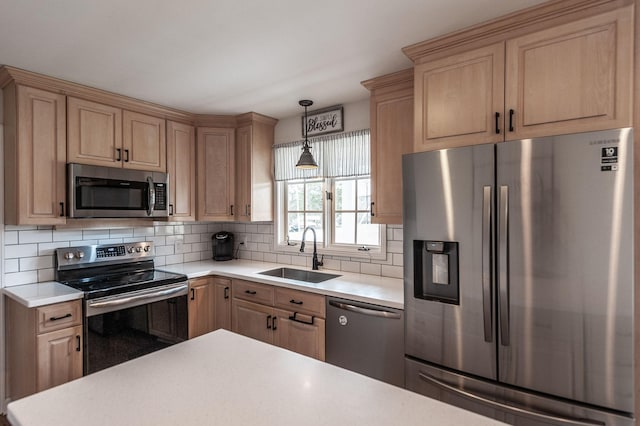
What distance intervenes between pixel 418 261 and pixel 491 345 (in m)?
0.53

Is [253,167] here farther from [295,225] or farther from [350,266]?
[350,266]

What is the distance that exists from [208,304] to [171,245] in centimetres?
81

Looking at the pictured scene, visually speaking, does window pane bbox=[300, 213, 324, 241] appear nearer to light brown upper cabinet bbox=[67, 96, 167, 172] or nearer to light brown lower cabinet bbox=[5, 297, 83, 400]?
light brown upper cabinet bbox=[67, 96, 167, 172]

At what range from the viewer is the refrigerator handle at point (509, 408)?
4.83 feet

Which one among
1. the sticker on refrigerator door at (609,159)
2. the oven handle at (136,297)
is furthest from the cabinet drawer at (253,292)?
the sticker on refrigerator door at (609,159)

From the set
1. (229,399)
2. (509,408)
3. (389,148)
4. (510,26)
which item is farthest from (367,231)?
(229,399)

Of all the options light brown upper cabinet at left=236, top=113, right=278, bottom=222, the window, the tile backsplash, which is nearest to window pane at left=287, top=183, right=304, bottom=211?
the window

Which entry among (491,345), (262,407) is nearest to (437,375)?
(491,345)

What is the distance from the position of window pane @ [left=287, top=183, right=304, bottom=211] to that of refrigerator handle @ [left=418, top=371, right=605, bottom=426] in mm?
2041

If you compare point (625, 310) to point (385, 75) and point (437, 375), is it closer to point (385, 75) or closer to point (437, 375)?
point (437, 375)

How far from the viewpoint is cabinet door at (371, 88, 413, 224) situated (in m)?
2.41

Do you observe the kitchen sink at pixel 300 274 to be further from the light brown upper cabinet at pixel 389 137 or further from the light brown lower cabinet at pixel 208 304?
the light brown upper cabinet at pixel 389 137

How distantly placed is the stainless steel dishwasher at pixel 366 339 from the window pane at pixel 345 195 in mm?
997

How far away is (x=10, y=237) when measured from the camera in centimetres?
256
